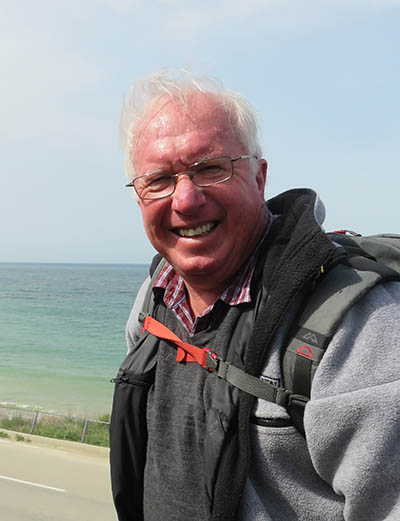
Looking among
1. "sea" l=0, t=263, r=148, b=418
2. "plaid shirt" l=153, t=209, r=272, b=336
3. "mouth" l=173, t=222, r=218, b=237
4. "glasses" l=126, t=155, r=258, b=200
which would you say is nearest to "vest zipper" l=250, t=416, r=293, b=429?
"plaid shirt" l=153, t=209, r=272, b=336

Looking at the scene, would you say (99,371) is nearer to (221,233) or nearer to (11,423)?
(11,423)

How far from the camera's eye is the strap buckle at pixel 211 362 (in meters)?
1.82

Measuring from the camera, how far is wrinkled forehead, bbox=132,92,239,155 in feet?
6.17

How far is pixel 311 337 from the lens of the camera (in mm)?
1550

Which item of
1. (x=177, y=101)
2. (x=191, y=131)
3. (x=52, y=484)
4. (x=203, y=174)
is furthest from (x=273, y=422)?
(x=52, y=484)

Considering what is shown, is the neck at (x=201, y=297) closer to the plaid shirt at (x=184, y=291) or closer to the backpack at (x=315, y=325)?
the plaid shirt at (x=184, y=291)

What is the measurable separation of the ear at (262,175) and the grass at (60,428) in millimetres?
13437

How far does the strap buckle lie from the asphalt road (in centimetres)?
1008

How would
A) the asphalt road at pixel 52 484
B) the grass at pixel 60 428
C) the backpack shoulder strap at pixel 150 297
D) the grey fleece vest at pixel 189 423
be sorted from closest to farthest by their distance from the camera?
the grey fleece vest at pixel 189 423 < the backpack shoulder strap at pixel 150 297 < the asphalt road at pixel 52 484 < the grass at pixel 60 428

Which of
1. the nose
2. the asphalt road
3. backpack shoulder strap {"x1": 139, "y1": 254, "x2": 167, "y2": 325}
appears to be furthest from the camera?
the asphalt road

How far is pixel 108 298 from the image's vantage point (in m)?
87.4

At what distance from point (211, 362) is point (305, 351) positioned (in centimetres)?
40

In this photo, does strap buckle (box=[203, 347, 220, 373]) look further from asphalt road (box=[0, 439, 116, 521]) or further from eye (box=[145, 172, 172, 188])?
asphalt road (box=[0, 439, 116, 521])

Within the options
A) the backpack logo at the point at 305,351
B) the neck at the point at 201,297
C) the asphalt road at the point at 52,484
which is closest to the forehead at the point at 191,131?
the neck at the point at 201,297
